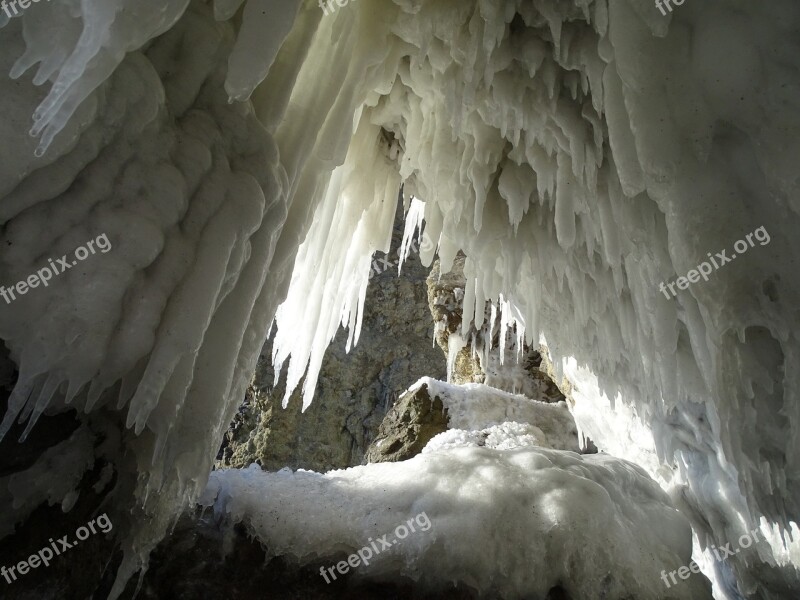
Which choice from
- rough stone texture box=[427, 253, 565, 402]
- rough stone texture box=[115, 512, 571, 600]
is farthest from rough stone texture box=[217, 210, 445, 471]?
rough stone texture box=[115, 512, 571, 600]

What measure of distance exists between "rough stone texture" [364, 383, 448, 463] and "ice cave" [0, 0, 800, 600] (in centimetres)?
340

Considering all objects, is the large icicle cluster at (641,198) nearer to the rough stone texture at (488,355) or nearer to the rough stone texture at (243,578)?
the rough stone texture at (243,578)

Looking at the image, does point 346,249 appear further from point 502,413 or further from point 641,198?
point 502,413

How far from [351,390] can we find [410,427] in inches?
354

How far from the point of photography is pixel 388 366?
52.3 ft

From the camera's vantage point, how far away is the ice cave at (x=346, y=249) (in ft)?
5.00

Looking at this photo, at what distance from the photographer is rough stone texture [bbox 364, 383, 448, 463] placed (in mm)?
6613

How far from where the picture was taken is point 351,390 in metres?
15.6

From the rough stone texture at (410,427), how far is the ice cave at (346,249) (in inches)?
134

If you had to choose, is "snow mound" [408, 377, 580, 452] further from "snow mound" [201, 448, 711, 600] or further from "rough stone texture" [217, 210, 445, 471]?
"rough stone texture" [217, 210, 445, 471]

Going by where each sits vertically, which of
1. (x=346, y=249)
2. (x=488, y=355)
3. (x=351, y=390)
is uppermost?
(x=351, y=390)

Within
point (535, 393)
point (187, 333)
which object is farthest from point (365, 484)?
point (535, 393)

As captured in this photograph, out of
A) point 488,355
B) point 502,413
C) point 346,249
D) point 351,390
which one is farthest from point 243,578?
point 351,390

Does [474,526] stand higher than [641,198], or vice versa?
[641,198]
